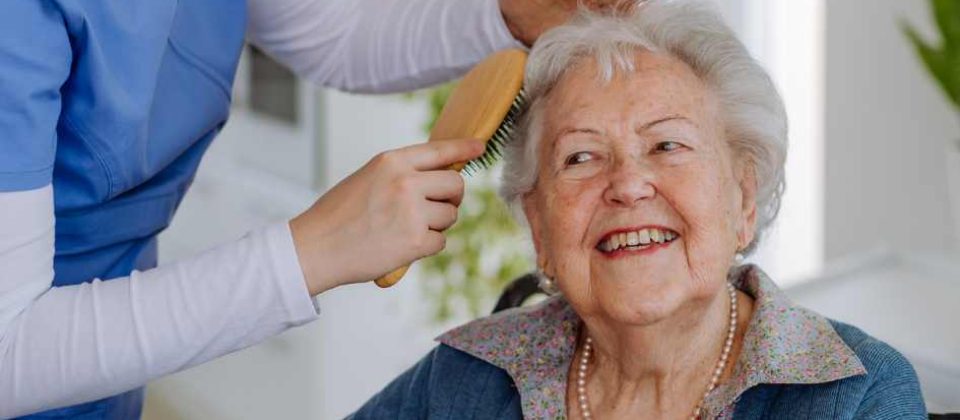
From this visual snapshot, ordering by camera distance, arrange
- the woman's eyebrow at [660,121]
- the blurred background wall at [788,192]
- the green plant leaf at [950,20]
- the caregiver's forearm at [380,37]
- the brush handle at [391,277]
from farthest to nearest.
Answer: the blurred background wall at [788,192], the green plant leaf at [950,20], the caregiver's forearm at [380,37], the woman's eyebrow at [660,121], the brush handle at [391,277]

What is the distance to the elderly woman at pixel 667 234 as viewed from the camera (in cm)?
142

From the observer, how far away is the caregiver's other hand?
1.63 metres

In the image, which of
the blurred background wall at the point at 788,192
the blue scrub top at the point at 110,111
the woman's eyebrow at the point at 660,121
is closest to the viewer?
the blue scrub top at the point at 110,111

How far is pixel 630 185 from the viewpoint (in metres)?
1.43

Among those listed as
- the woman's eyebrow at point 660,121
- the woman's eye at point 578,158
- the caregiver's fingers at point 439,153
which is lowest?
the woman's eye at point 578,158

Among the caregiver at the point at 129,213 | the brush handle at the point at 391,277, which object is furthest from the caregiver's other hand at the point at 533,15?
the brush handle at the point at 391,277

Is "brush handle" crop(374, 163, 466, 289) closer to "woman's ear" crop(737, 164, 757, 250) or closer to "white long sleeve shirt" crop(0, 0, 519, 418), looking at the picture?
"white long sleeve shirt" crop(0, 0, 519, 418)

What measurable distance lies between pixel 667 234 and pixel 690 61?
208 millimetres

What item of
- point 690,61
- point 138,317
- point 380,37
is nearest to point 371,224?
point 138,317

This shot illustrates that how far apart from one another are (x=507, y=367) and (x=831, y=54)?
4.46 ft

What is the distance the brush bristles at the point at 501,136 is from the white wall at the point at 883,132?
4.14ft

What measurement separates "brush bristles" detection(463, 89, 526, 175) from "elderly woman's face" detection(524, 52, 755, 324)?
5 cm

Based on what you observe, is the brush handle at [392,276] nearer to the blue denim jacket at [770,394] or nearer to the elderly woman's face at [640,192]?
the elderly woman's face at [640,192]

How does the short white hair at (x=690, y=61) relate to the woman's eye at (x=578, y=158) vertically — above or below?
above
